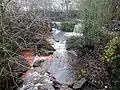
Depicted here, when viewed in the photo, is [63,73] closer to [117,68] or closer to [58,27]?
[117,68]

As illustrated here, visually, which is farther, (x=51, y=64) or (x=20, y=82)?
(x=51, y=64)

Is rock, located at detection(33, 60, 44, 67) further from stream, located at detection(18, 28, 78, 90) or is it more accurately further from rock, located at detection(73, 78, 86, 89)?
rock, located at detection(73, 78, 86, 89)

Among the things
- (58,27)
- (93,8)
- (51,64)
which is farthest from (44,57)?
(58,27)

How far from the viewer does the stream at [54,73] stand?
320 inches

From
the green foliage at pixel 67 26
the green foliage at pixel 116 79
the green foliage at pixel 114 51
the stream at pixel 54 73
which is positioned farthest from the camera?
the green foliage at pixel 67 26

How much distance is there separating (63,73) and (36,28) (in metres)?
2.82

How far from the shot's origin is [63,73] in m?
9.52

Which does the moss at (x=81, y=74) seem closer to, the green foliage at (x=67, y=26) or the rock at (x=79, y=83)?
the rock at (x=79, y=83)

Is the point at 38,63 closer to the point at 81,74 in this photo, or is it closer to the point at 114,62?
the point at 81,74

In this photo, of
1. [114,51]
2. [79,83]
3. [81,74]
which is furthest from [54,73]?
[114,51]

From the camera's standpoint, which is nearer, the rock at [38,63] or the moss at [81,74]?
the moss at [81,74]

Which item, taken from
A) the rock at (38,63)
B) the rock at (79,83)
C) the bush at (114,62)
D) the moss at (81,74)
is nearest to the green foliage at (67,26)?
the rock at (38,63)

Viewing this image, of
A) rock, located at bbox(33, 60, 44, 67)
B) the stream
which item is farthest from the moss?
rock, located at bbox(33, 60, 44, 67)

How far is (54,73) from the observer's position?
9.47 metres
